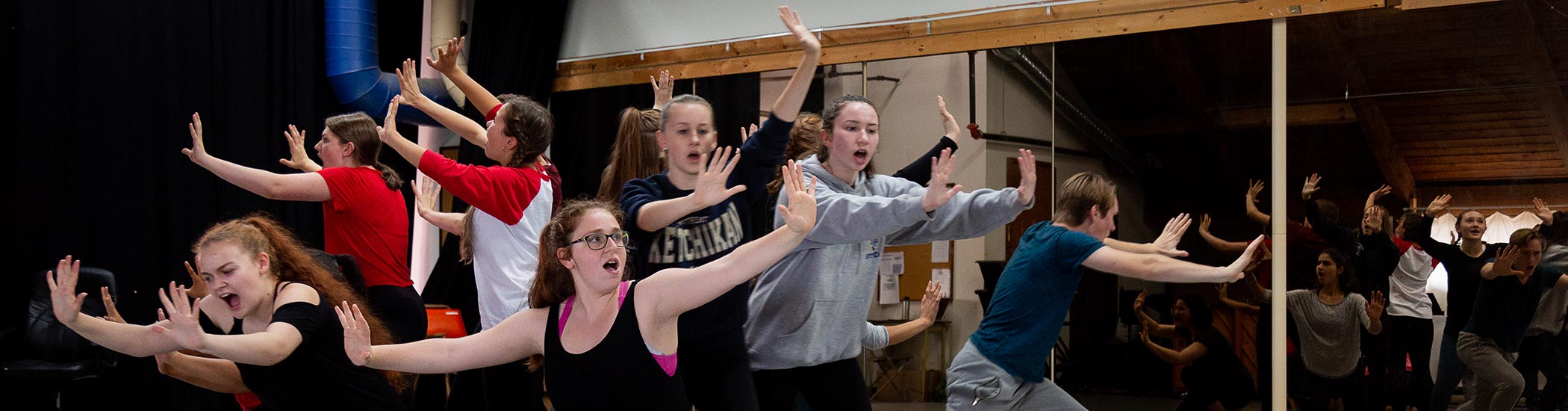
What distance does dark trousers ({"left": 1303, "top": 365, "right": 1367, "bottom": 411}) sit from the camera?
17.6 ft

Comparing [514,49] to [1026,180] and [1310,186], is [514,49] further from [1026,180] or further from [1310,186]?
[1026,180]

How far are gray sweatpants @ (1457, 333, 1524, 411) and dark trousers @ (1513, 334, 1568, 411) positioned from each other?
3 centimetres

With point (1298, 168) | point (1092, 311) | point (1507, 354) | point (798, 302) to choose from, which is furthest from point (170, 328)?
point (1507, 354)

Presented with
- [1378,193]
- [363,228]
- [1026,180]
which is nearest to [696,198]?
[1026,180]

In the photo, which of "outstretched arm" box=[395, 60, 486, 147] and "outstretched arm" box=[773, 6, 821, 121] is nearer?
"outstretched arm" box=[773, 6, 821, 121]

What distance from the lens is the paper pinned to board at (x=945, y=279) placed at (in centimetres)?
632

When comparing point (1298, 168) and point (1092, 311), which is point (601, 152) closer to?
point (1092, 311)

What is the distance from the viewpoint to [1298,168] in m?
5.48

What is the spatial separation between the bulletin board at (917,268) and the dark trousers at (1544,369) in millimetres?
2601

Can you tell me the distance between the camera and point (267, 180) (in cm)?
360

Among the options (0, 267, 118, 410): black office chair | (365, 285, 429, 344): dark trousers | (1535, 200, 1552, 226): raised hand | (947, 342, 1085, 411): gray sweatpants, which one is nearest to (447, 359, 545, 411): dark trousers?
(365, 285, 429, 344): dark trousers

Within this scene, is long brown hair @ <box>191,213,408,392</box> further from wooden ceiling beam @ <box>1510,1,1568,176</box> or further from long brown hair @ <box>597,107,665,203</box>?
wooden ceiling beam @ <box>1510,1,1568,176</box>

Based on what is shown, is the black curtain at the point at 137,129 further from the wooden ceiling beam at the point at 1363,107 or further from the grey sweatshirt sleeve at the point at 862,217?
the wooden ceiling beam at the point at 1363,107

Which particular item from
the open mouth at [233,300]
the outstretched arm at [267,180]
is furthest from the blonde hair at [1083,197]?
the outstretched arm at [267,180]
